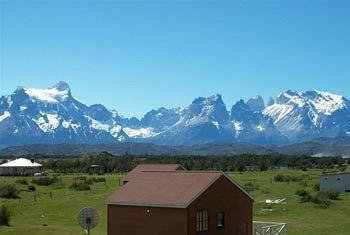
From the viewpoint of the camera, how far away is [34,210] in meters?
62.1

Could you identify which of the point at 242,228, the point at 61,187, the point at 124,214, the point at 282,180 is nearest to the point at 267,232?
the point at 242,228

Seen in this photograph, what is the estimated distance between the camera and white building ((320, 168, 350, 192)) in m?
82.8

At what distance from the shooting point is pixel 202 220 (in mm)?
40906

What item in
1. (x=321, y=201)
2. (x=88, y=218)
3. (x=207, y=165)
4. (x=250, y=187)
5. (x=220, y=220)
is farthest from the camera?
(x=207, y=165)

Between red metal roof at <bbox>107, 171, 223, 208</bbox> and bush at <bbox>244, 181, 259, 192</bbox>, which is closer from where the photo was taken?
red metal roof at <bbox>107, 171, 223, 208</bbox>

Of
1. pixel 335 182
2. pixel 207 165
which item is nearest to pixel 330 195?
pixel 335 182

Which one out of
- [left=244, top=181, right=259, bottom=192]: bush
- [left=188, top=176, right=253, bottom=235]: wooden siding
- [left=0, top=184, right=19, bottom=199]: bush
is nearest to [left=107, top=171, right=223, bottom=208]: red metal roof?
[left=188, top=176, right=253, bottom=235]: wooden siding

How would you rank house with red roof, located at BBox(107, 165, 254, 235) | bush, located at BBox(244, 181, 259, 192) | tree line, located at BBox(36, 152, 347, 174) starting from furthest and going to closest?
tree line, located at BBox(36, 152, 347, 174) → bush, located at BBox(244, 181, 259, 192) → house with red roof, located at BBox(107, 165, 254, 235)

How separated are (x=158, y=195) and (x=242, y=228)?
23.1 feet

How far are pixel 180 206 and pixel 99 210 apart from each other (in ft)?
78.6

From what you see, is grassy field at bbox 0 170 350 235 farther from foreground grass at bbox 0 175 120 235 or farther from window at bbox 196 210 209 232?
window at bbox 196 210 209 232

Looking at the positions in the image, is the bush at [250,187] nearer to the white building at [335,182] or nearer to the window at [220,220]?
the white building at [335,182]

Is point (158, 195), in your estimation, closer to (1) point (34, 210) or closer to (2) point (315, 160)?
(1) point (34, 210)

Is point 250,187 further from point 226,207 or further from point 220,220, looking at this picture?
point 220,220
